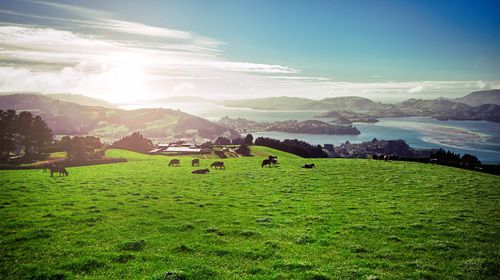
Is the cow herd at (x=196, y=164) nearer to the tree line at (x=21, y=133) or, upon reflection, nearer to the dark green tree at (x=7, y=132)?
the dark green tree at (x=7, y=132)

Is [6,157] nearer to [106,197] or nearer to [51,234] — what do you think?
[106,197]

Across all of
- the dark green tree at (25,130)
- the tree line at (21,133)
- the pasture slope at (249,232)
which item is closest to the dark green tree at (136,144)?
the tree line at (21,133)

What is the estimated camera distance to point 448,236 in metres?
12.5

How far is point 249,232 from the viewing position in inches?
515

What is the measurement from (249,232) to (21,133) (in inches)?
2489

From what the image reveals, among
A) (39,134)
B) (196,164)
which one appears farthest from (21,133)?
(196,164)

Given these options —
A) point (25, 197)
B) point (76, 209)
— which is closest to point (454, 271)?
point (76, 209)

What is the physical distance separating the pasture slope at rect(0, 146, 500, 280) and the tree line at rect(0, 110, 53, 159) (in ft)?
109

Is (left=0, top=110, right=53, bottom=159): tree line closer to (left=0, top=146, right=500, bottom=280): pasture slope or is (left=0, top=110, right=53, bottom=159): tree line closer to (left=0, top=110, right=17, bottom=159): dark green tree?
(left=0, top=110, right=17, bottom=159): dark green tree

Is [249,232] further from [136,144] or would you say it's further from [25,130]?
[136,144]

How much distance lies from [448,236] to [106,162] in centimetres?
5555

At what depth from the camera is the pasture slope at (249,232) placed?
9.31 metres

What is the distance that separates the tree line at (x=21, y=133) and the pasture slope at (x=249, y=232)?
33.3 metres

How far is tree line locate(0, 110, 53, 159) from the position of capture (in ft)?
152
